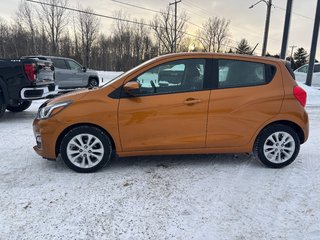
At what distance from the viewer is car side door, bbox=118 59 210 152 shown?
4.17 metres

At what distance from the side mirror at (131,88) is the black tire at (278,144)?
6.25 ft

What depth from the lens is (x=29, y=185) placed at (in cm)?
386

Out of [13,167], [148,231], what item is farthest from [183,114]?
[13,167]

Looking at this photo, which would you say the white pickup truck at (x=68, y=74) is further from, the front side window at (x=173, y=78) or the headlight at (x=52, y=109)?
the front side window at (x=173, y=78)

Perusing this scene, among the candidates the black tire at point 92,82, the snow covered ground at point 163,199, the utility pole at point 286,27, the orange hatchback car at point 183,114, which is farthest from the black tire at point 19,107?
the utility pole at point 286,27

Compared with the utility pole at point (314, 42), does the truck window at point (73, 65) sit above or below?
below

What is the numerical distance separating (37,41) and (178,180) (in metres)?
45.8

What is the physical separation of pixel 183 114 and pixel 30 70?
16.3 feet

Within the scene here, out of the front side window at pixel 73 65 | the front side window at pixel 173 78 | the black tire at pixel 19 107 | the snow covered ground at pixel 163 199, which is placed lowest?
the snow covered ground at pixel 163 199

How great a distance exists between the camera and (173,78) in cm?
429

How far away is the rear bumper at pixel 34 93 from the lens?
24.7ft

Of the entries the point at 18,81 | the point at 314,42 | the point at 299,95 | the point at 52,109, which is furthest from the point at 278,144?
the point at 314,42

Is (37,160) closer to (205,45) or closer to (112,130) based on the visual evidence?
(112,130)

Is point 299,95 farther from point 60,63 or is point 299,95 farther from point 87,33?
point 87,33
